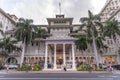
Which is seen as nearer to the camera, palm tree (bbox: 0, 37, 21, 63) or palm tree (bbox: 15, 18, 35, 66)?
palm tree (bbox: 15, 18, 35, 66)

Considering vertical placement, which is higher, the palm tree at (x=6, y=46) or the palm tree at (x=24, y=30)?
the palm tree at (x=24, y=30)

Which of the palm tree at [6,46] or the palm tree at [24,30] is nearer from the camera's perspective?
the palm tree at [24,30]

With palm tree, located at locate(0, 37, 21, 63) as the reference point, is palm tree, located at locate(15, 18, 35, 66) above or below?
above

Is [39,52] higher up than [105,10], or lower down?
lower down

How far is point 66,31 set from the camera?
57531 millimetres

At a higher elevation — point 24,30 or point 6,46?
point 24,30

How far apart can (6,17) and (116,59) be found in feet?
152

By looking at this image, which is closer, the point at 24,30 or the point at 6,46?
the point at 24,30

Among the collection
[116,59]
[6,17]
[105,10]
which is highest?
[105,10]

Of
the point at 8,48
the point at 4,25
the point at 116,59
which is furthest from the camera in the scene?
the point at 4,25

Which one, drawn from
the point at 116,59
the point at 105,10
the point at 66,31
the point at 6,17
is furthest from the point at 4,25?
the point at 105,10

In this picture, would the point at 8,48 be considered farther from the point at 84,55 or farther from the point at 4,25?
the point at 84,55

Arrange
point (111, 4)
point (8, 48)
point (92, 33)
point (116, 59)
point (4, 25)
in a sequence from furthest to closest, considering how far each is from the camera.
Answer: point (111, 4), point (4, 25), point (116, 59), point (8, 48), point (92, 33)

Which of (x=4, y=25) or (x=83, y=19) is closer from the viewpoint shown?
(x=83, y=19)
